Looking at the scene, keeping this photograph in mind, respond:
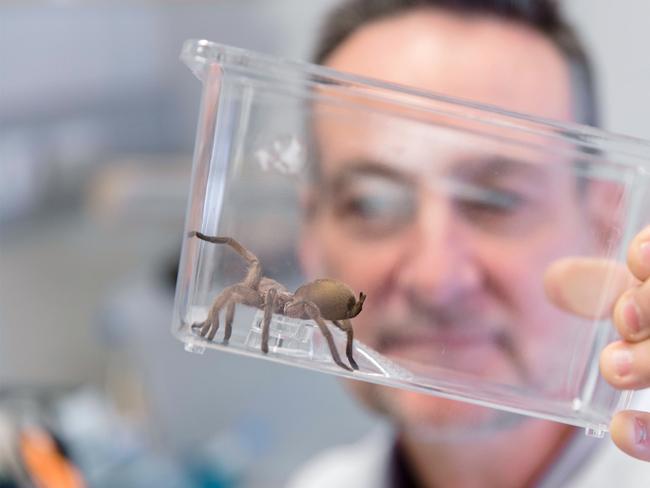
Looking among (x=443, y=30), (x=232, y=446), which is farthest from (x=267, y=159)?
(x=232, y=446)

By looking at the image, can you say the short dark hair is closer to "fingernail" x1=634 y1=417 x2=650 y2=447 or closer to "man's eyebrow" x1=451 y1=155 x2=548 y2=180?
"man's eyebrow" x1=451 y1=155 x2=548 y2=180

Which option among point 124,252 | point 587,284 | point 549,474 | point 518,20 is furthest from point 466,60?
point 124,252

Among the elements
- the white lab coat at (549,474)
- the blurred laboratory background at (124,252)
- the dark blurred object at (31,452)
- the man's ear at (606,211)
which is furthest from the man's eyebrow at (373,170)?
the dark blurred object at (31,452)

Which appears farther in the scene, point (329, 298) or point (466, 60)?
point (466, 60)

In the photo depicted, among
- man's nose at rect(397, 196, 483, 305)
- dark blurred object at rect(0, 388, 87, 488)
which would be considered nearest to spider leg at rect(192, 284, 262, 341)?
man's nose at rect(397, 196, 483, 305)

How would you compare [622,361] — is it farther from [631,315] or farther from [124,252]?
[124,252]

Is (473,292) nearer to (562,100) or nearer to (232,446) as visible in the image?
(562,100)
